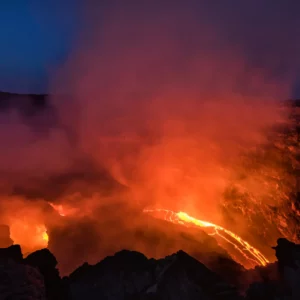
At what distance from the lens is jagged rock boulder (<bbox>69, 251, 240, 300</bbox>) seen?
607cm

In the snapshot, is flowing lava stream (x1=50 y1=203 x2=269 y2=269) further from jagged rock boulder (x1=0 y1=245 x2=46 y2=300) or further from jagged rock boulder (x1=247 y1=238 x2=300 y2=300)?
jagged rock boulder (x1=0 y1=245 x2=46 y2=300)

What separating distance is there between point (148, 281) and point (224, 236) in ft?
22.7

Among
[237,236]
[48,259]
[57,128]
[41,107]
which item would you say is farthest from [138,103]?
[48,259]

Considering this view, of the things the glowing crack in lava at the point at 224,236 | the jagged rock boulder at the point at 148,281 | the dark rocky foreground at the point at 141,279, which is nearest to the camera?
the dark rocky foreground at the point at 141,279

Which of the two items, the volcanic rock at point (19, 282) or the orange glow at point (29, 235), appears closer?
the volcanic rock at point (19, 282)

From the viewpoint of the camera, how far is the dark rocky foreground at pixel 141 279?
5.58m

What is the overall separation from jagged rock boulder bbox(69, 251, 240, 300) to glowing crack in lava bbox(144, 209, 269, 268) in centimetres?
544

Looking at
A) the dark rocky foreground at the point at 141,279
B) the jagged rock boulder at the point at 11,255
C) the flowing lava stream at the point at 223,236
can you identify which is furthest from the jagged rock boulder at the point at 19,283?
the flowing lava stream at the point at 223,236

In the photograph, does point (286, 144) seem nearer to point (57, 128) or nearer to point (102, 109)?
point (102, 109)

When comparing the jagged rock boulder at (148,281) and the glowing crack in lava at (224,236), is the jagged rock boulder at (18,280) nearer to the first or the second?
the jagged rock boulder at (148,281)

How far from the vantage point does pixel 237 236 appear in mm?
12742

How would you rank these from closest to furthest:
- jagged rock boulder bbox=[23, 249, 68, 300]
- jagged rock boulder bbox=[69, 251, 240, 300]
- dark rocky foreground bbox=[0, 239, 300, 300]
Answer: dark rocky foreground bbox=[0, 239, 300, 300], jagged rock boulder bbox=[23, 249, 68, 300], jagged rock boulder bbox=[69, 251, 240, 300]

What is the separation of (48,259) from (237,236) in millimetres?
8695

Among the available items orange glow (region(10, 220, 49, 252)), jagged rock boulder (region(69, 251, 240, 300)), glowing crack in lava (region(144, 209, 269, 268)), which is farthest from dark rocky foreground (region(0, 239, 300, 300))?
Result: glowing crack in lava (region(144, 209, 269, 268))
